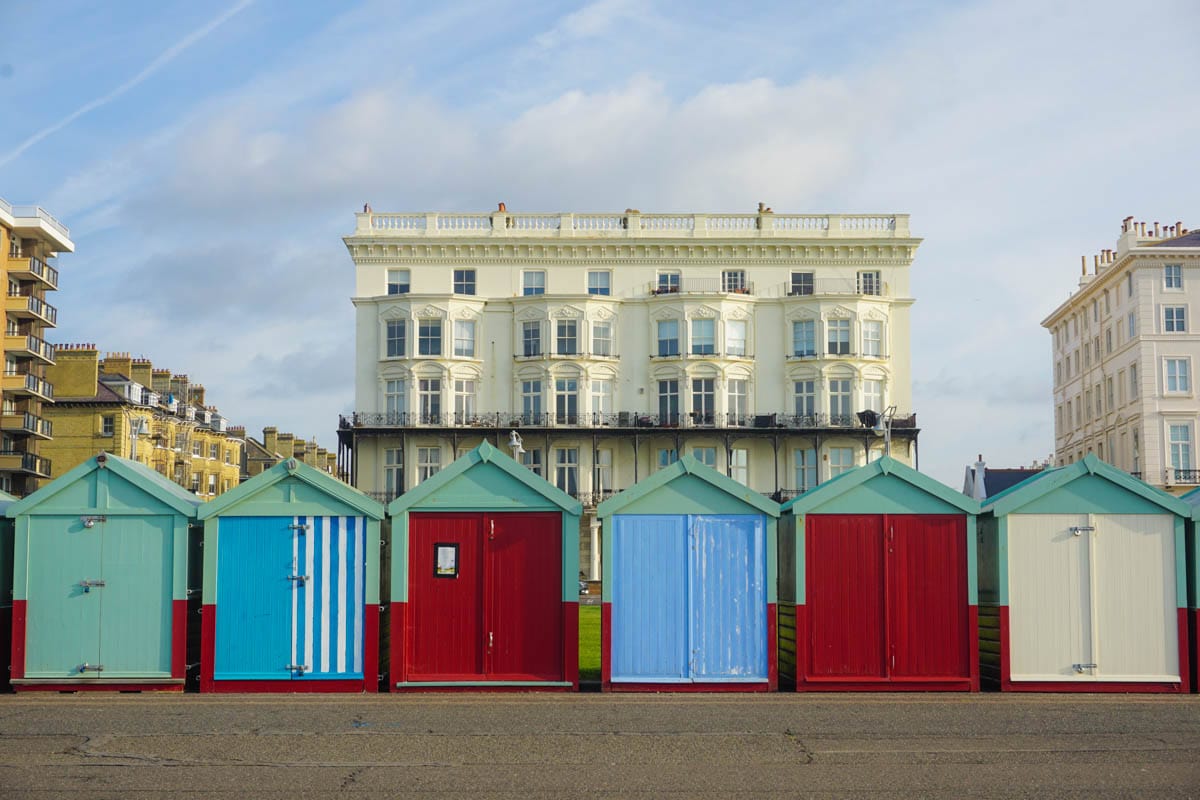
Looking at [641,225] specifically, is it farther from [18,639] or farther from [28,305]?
[18,639]

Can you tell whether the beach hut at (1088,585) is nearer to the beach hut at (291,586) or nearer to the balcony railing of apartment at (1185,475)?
the beach hut at (291,586)

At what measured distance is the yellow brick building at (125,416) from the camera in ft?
272

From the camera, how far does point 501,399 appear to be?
73000mm

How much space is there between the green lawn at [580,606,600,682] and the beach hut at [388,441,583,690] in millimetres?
1844

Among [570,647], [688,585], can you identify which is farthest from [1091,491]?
[570,647]

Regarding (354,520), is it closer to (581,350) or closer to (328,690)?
(328,690)

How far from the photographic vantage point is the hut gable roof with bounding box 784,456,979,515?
66.9 ft

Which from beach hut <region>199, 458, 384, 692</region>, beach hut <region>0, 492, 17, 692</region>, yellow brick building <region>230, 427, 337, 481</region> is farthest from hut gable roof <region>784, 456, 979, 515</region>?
yellow brick building <region>230, 427, 337, 481</region>

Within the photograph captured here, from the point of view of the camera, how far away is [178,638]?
19.9 meters

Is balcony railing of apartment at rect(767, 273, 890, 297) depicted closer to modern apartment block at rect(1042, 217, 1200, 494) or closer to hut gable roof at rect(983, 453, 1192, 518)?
modern apartment block at rect(1042, 217, 1200, 494)

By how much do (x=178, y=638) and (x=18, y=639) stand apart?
2351mm

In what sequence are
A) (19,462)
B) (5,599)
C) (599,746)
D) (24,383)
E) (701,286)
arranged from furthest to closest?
(24,383) < (19,462) < (701,286) < (5,599) < (599,746)

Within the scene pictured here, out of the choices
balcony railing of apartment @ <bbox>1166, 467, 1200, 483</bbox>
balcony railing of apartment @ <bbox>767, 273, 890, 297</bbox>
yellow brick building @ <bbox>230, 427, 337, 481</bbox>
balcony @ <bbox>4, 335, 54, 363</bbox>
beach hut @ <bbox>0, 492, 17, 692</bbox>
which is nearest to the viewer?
beach hut @ <bbox>0, 492, 17, 692</bbox>

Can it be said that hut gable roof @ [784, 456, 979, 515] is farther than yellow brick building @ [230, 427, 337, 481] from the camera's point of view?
No
